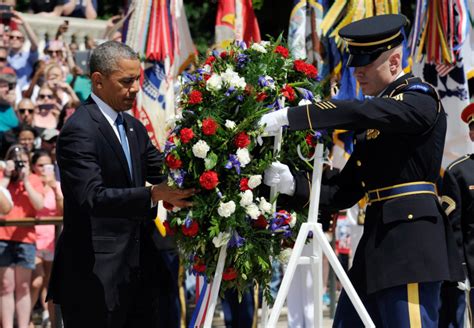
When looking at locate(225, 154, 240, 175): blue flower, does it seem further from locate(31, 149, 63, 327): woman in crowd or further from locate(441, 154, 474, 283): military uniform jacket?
locate(31, 149, 63, 327): woman in crowd

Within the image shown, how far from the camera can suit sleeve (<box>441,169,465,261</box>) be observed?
6.98 meters

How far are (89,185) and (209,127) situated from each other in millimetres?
633

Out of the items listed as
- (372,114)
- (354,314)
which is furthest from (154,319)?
(372,114)

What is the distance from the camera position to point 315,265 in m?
4.70

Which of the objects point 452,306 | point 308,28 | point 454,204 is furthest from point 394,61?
point 308,28

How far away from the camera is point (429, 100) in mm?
4633

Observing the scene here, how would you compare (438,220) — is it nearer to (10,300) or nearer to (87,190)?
(87,190)

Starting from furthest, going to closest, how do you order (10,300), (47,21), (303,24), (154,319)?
(47,21), (303,24), (10,300), (154,319)

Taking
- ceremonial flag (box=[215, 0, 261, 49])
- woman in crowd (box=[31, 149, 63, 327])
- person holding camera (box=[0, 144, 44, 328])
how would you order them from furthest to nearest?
ceremonial flag (box=[215, 0, 261, 49]) → woman in crowd (box=[31, 149, 63, 327]) → person holding camera (box=[0, 144, 44, 328])

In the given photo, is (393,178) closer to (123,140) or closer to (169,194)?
(169,194)

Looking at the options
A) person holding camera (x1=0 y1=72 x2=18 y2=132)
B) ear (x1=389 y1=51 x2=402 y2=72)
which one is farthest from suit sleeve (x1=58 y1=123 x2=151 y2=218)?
person holding camera (x1=0 y1=72 x2=18 y2=132)

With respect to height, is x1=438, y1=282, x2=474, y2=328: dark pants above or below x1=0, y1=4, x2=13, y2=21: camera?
below

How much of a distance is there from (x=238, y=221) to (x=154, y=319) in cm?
65

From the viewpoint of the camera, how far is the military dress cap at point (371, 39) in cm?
Result: 468
